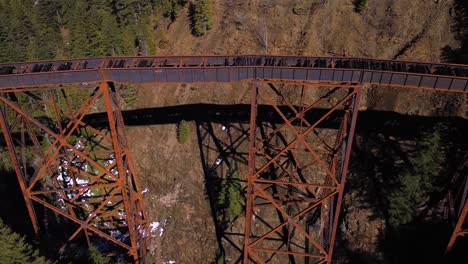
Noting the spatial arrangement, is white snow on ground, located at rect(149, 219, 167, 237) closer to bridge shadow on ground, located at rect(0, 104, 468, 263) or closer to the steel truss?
the steel truss

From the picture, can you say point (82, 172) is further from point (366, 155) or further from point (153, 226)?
point (366, 155)

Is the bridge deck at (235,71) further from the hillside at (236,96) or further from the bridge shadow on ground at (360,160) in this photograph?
the bridge shadow on ground at (360,160)

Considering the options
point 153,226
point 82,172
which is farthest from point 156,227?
point 82,172

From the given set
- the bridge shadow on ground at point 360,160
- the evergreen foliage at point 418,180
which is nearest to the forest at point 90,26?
A: the bridge shadow on ground at point 360,160

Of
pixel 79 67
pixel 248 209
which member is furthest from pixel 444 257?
pixel 79 67

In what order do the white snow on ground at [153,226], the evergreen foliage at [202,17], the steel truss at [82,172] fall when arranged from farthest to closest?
the evergreen foliage at [202,17] < the white snow on ground at [153,226] < the steel truss at [82,172]

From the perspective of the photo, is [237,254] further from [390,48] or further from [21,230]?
[390,48]

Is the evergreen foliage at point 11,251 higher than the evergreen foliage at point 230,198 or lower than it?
higher
